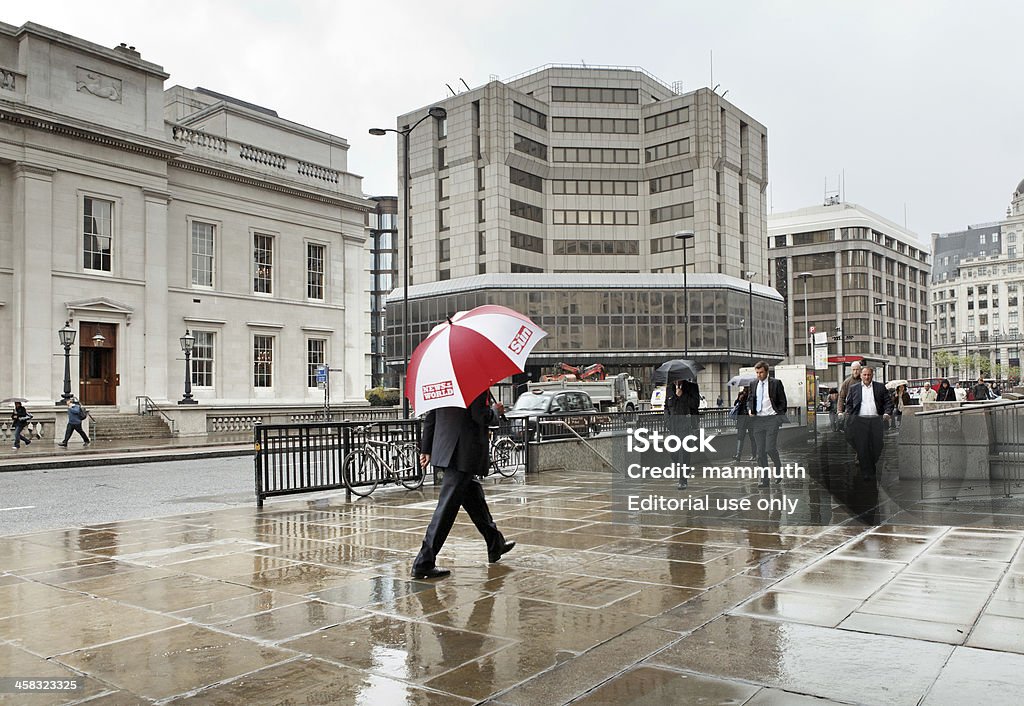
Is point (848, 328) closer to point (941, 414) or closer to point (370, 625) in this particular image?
point (941, 414)

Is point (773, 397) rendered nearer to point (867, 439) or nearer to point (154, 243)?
point (867, 439)

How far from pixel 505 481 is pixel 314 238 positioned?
31684 mm

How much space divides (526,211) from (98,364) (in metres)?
51.3

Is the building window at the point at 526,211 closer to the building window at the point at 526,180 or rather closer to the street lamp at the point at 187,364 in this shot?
the building window at the point at 526,180

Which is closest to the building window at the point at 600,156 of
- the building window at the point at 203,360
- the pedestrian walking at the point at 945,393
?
the building window at the point at 203,360

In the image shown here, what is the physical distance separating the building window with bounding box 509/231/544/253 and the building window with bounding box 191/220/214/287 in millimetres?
41973

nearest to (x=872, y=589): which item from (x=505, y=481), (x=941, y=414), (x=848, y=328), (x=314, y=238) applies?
(x=941, y=414)

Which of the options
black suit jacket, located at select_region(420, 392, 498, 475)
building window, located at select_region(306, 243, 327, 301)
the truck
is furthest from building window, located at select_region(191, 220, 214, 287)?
black suit jacket, located at select_region(420, 392, 498, 475)

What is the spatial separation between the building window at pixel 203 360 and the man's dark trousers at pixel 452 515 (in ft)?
111

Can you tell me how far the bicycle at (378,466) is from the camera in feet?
42.7

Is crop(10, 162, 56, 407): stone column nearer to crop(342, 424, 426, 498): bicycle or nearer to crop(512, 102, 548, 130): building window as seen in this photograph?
crop(342, 424, 426, 498): bicycle

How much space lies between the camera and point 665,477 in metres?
11.6

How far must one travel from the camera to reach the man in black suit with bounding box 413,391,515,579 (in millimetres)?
6922

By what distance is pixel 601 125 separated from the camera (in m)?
84.4
